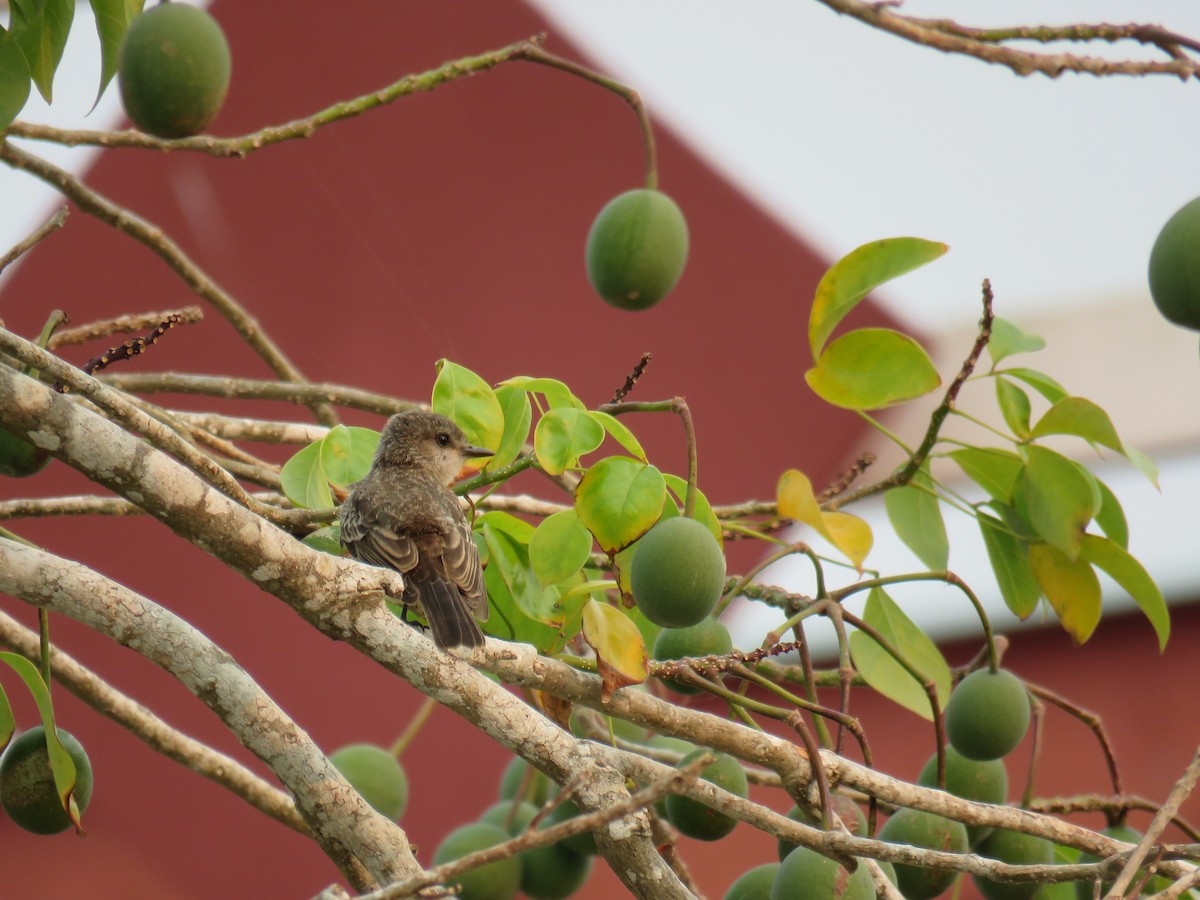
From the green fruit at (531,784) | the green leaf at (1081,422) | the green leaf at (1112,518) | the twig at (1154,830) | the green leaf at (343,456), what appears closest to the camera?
the twig at (1154,830)

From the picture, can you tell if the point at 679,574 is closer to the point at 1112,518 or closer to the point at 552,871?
the point at 552,871

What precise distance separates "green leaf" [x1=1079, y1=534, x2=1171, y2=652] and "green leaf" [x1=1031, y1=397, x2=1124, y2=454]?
210 millimetres

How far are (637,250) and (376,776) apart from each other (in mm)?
1260

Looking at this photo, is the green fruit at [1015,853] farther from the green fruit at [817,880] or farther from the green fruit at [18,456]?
the green fruit at [18,456]

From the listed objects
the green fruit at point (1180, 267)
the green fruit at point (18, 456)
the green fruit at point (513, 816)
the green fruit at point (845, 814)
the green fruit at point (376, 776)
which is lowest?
the green fruit at point (376, 776)

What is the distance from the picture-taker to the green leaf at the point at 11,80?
102 inches

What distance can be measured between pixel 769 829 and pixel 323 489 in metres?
1.00

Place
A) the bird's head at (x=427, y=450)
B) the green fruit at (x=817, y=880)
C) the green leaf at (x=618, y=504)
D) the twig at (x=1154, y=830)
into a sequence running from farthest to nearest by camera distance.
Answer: the bird's head at (x=427, y=450), the green leaf at (x=618, y=504), the green fruit at (x=817, y=880), the twig at (x=1154, y=830)

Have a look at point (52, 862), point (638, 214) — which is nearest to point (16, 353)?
point (638, 214)

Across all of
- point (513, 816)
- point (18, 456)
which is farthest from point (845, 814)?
point (18, 456)

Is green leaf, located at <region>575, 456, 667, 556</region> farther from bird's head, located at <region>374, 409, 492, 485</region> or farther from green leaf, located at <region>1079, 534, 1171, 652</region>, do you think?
bird's head, located at <region>374, 409, 492, 485</region>

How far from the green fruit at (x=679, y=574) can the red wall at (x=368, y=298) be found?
3904mm

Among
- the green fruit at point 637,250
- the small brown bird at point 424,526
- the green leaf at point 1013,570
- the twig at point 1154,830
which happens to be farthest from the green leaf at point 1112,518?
the small brown bird at point 424,526

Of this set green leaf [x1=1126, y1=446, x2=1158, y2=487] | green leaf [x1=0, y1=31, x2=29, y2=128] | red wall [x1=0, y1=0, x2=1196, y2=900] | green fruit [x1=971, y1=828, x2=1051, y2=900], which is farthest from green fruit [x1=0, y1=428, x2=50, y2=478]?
red wall [x1=0, y1=0, x2=1196, y2=900]
